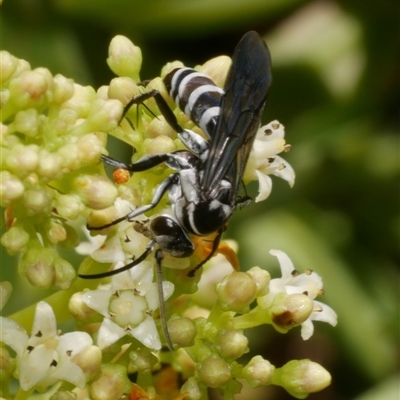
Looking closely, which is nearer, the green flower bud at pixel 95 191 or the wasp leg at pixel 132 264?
the green flower bud at pixel 95 191

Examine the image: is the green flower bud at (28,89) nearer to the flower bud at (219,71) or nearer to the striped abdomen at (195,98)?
the striped abdomen at (195,98)

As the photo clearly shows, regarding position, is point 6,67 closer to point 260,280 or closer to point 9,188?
point 9,188

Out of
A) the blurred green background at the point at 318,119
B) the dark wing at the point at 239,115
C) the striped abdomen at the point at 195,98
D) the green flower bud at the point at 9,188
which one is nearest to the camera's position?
the green flower bud at the point at 9,188

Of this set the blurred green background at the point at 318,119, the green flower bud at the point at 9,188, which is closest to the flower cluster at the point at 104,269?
the green flower bud at the point at 9,188

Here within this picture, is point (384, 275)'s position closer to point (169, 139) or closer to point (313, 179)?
point (313, 179)

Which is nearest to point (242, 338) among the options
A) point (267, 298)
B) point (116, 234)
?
point (267, 298)

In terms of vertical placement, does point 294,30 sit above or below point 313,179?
above
